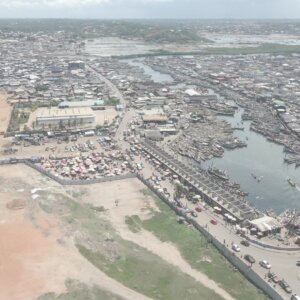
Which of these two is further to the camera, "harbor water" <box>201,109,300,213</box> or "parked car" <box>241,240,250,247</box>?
"harbor water" <box>201,109,300,213</box>

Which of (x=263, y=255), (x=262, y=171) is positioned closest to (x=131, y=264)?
(x=263, y=255)

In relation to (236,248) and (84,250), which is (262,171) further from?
(84,250)

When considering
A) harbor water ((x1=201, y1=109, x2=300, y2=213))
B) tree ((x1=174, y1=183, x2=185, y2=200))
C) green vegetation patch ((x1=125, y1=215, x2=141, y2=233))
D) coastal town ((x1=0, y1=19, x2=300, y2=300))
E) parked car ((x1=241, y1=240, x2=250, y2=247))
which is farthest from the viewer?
harbor water ((x1=201, y1=109, x2=300, y2=213))

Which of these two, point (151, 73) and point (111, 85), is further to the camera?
point (151, 73)

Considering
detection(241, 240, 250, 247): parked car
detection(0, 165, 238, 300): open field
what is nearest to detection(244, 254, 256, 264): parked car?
detection(241, 240, 250, 247): parked car

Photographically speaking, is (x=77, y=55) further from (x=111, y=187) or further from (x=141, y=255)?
(x=141, y=255)

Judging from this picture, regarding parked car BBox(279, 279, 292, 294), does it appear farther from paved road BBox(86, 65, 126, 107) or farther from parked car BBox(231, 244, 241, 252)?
paved road BBox(86, 65, 126, 107)
